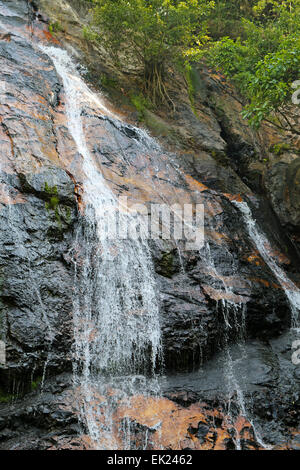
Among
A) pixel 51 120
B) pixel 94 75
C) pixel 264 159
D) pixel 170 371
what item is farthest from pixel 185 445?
pixel 94 75

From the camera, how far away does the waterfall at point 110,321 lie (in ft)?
16.7

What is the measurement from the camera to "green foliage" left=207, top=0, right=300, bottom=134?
332 inches

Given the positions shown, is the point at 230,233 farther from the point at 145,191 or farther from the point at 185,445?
the point at 185,445

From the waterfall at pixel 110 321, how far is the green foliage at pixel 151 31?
5855mm

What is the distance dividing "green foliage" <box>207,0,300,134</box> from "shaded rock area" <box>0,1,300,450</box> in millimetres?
1925

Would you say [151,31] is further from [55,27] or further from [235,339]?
[235,339]

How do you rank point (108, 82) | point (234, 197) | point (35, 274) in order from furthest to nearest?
point (108, 82), point (234, 197), point (35, 274)

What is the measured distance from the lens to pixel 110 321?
5.88 m

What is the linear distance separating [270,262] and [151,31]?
24.1 ft

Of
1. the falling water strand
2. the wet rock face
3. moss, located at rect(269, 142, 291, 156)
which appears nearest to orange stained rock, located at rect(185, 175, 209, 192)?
the falling water strand

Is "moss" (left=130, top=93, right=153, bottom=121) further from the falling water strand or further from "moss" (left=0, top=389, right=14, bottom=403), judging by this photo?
"moss" (left=0, top=389, right=14, bottom=403)

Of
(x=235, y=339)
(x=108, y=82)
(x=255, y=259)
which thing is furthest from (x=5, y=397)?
(x=108, y=82)

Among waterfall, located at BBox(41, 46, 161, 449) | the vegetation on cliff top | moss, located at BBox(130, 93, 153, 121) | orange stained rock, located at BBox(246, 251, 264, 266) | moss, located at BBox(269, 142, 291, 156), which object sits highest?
the vegetation on cliff top

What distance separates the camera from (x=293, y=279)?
8695 millimetres
